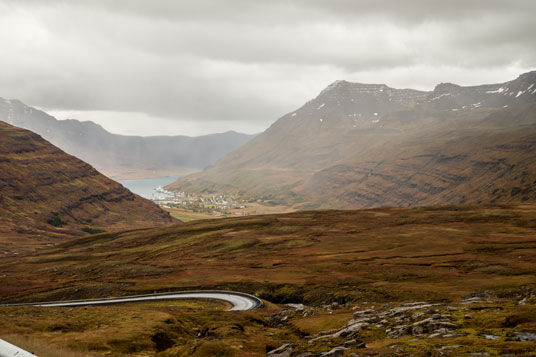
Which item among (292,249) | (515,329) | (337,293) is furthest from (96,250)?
(515,329)

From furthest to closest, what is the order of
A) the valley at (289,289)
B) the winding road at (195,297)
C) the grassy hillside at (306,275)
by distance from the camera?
the winding road at (195,297)
the grassy hillside at (306,275)
the valley at (289,289)

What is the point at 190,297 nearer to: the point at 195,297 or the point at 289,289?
the point at 195,297

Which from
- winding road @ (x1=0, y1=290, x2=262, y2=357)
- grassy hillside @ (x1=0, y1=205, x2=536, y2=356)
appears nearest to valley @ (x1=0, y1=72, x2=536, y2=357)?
grassy hillside @ (x1=0, y1=205, x2=536, y2=356)

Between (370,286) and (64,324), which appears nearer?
(64,324)

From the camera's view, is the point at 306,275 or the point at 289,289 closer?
the point at 289,289

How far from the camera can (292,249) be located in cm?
14438

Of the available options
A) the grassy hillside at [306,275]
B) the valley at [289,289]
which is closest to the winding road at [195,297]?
the valley at [289,289]

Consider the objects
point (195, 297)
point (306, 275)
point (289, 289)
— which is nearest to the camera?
point (195, 297)

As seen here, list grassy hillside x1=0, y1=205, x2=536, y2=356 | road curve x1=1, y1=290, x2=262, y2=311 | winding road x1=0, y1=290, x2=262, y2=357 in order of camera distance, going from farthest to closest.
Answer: road curve x1=1, y1=290, x2=262, y2=311, winding road x1=0, y1=290, x2=262, y2=357, grassy hillside x1=0, y1=205, x2=536, y2=356

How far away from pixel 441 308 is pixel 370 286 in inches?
1624

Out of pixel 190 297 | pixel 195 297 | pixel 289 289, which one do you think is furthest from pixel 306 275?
pixel 190 297

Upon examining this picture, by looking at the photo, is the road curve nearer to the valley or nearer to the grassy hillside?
the valley

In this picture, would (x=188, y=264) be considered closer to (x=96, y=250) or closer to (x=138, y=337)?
(x=96, y=250)

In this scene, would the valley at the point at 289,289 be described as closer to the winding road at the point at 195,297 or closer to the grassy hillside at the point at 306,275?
the grassy hillside at the point at 306,275
